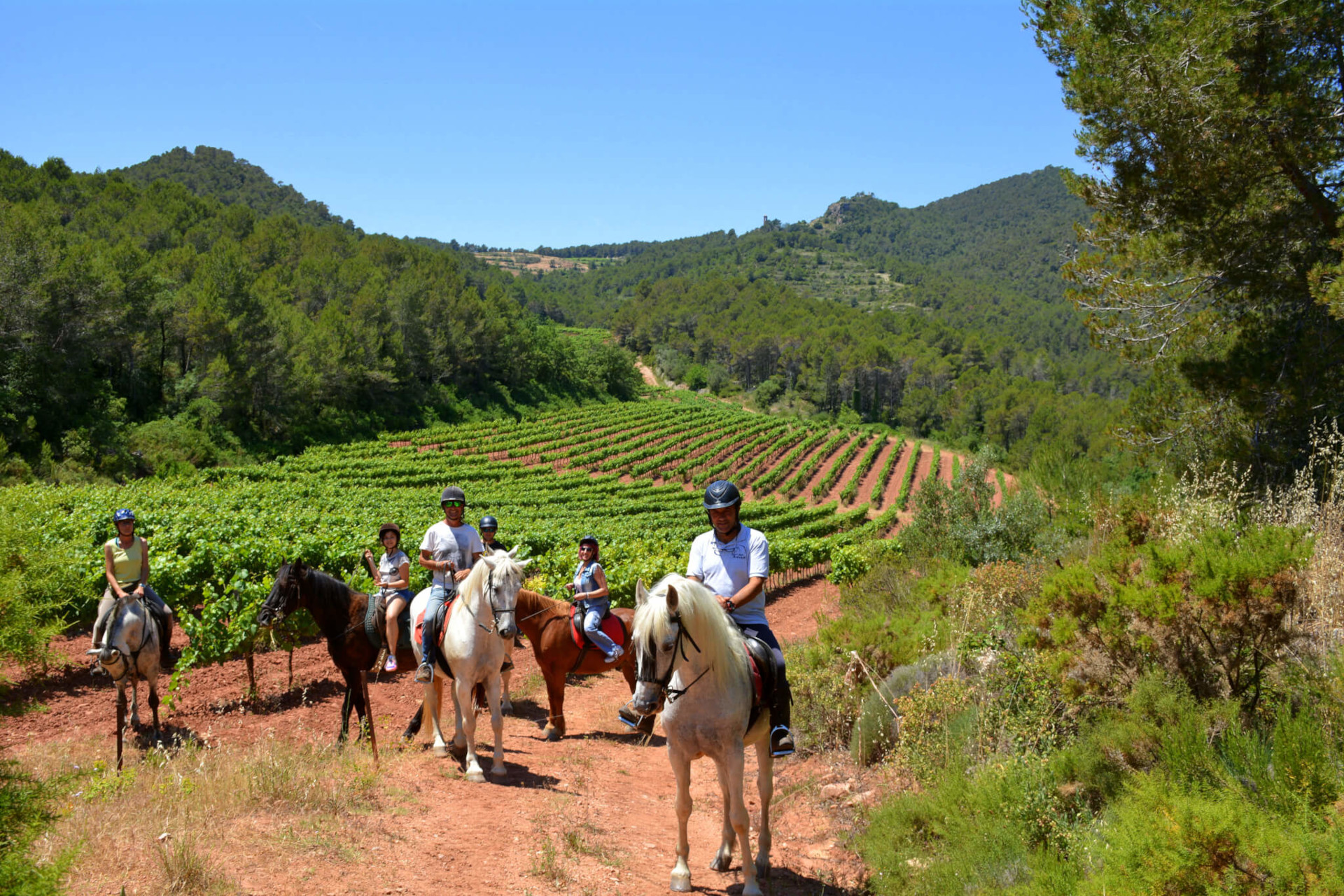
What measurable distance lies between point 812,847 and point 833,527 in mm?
35068

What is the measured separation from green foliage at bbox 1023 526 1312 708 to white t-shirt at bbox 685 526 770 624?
8.31 ft

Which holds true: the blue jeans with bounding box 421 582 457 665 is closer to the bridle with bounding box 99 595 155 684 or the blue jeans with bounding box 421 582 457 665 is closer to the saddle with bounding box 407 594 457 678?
the saddle with bounding box 407 594 457 678

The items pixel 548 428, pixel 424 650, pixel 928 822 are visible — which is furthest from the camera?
pixel 548 428

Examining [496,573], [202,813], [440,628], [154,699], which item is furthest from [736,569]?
[154,699]

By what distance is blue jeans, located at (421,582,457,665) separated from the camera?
691cm

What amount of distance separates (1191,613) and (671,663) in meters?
3.58

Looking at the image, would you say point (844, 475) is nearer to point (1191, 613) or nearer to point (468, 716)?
point (468, 716)

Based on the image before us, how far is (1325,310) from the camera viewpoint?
388 inches

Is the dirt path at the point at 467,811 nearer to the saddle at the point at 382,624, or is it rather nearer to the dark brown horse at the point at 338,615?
the dark brown horse at the point at 338,615

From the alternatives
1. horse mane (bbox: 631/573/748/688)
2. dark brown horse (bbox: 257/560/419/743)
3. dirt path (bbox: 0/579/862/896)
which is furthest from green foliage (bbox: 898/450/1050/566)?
dark brown horse (bbox: 257/560/419/743)

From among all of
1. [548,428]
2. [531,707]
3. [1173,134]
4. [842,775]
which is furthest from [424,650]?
[548,428]

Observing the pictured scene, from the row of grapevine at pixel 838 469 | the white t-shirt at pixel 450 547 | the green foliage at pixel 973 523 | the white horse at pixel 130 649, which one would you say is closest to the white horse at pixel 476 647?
the white t-shirt at pixel 450 547

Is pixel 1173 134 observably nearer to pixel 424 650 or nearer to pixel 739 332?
pixel 424 650

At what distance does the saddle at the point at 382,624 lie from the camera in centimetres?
748
